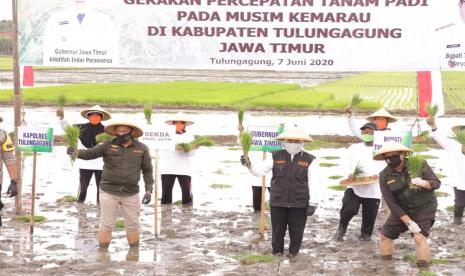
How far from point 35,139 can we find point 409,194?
14.6 feet

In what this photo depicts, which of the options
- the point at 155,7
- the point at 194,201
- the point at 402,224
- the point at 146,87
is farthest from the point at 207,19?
the point at 146,87

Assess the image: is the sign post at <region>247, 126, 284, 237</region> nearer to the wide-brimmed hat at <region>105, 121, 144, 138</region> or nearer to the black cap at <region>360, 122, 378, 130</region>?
the black cap at <region>360, 122, 378, 130</region>

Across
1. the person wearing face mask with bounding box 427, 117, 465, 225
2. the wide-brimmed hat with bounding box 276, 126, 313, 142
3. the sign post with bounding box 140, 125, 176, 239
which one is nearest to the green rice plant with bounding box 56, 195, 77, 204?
the sign post with bounding box 140, 125, 176, 239

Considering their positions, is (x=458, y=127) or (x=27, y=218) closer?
(x=458, y=127)

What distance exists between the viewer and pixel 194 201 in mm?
12898

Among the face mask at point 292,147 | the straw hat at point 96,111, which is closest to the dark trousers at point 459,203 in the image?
the face mask at point 292,147

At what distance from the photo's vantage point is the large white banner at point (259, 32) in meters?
11.5

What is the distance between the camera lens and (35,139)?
10.2m

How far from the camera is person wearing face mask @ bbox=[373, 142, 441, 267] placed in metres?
8.80

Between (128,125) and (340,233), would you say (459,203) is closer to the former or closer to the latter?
(340,233)

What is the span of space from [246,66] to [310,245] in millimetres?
2837

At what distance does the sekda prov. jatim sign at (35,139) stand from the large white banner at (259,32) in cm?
159

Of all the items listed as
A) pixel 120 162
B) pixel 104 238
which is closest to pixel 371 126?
pixel 120 162

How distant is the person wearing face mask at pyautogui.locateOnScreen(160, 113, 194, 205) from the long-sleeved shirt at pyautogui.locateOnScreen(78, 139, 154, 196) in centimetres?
282
